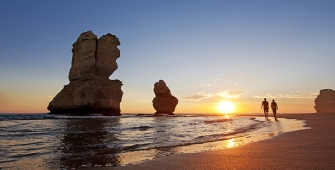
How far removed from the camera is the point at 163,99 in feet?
229

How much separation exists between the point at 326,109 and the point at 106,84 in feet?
257

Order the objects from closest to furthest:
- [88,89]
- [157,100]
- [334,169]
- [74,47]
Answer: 1. [334,169]
2. [88,89]
3. [74,47]
4. [157,100]

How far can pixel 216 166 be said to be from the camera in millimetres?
3357

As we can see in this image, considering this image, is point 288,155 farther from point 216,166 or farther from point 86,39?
point 86,39

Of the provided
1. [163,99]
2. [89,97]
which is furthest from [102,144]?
[163,99]

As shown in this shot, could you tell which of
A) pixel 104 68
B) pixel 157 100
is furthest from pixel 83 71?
pixel 157 100

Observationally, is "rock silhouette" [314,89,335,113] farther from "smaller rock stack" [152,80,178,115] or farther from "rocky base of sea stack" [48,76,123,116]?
"rocky base of sea stack" [48,76,123,116]

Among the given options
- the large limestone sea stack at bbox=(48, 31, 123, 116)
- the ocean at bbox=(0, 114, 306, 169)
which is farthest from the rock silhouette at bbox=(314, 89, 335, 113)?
the ocean at bbox=(0, 114, 306, 169)

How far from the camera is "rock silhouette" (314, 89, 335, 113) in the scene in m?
77.1

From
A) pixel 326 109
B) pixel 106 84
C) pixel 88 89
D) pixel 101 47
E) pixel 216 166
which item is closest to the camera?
pixel 216 166

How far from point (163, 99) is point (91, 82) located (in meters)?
27.9

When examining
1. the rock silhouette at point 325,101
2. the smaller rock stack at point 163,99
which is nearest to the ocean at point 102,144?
the smaller rock stack at point 163,99

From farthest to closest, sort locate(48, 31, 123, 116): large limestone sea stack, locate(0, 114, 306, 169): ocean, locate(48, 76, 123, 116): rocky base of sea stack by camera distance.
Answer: locate(48, 31, 123, 116): large limestone sea stack
locate(48, 76, 123, 116): rocky base of sea stack
locate(0, 114, 306, 169): ocean

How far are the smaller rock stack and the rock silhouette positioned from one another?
5647 cm
